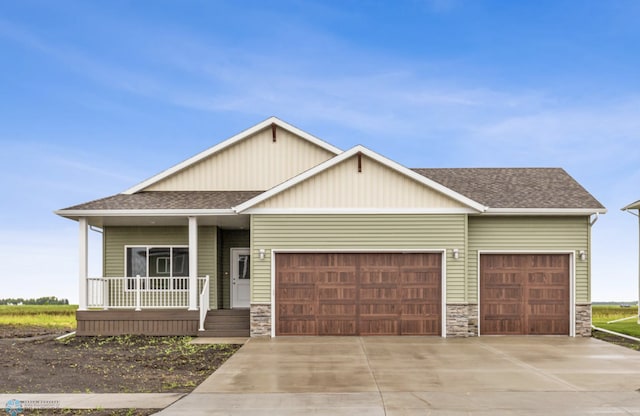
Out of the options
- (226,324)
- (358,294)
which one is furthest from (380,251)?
(226,324)

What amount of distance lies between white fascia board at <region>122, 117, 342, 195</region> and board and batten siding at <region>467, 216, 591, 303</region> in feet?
18.1

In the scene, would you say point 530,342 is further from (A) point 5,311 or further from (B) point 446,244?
(A) point 5,311

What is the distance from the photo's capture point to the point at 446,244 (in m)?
17.3

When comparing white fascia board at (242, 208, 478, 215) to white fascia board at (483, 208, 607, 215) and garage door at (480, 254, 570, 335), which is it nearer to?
white fascia board at (483, 208, 607, 215)

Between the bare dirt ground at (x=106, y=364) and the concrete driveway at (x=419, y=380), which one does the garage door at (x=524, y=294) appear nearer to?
the concrete driveway at (x=419, y=380)

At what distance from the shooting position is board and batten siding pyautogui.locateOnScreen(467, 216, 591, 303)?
17875mm

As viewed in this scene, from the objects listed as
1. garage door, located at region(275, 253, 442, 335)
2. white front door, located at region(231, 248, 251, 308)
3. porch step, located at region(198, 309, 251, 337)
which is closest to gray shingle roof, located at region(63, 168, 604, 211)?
white front door, located at region(231, 248, 251, 308)

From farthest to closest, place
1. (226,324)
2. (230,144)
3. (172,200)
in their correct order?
(230,144), (172,200), (226,324)

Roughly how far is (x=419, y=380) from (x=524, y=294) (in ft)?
27.0

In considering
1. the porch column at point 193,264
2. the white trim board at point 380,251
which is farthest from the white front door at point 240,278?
the white trim board at point 380,251

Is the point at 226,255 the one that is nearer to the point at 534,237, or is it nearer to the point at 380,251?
the point at 380,251

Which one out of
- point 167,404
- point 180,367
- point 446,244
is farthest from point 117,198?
point 167,404

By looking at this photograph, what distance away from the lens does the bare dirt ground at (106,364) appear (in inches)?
411

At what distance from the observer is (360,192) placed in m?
17.3
